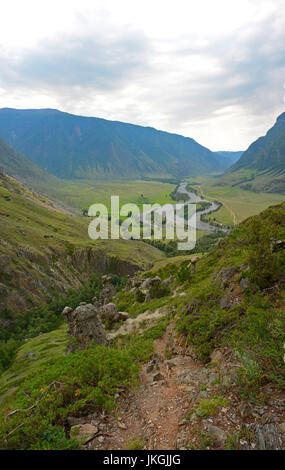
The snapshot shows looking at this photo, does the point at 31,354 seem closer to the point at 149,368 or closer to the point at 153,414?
the point at 149,368

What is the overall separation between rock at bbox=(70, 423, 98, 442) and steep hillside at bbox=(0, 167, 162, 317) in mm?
75760

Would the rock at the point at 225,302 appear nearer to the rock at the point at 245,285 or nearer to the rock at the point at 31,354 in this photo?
the rock at the point at 245,285

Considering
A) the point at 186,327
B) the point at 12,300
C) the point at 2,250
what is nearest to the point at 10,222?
the point at 2,250

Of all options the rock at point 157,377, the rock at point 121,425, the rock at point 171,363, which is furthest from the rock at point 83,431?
the rock at point 171,363

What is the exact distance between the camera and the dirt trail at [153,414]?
23.3 feet

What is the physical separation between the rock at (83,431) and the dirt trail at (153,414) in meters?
0.34

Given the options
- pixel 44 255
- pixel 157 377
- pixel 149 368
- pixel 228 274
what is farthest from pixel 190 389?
pixel 44 255

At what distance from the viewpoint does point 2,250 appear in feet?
262

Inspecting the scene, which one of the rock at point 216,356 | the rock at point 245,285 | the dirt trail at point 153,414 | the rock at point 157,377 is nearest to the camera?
the dirt trail at point 153,414

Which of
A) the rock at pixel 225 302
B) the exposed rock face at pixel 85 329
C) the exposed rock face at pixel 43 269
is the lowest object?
the exposed rock face at pixel 43 269

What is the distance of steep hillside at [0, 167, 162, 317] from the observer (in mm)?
77062

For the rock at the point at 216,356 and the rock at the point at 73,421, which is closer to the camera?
the rock at the point at 73,421

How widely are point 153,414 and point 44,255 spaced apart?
9230 centimetres
